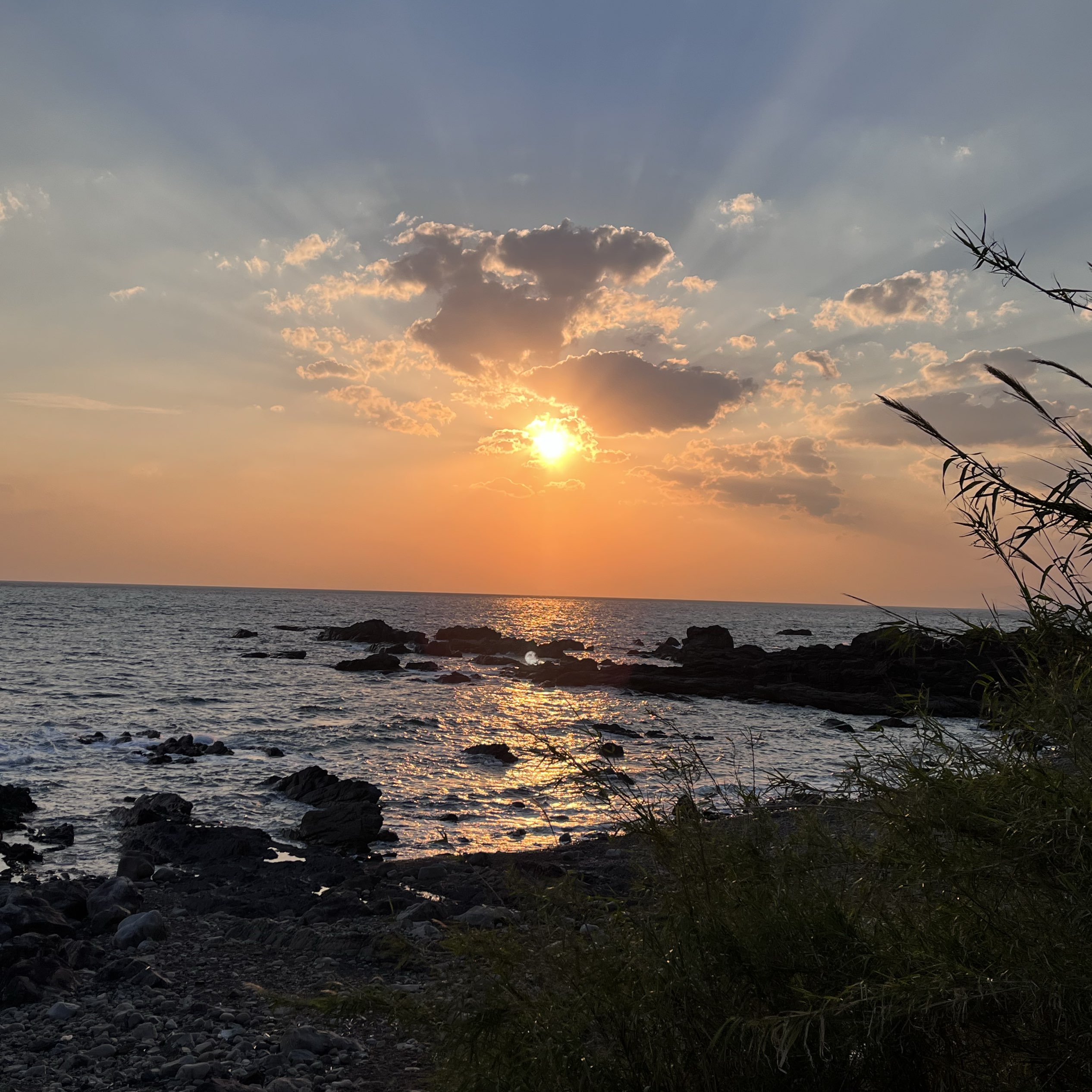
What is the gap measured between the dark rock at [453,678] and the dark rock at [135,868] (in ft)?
108

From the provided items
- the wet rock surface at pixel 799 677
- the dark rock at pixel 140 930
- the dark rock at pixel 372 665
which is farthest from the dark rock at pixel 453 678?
the dark rock at pixel 140 930

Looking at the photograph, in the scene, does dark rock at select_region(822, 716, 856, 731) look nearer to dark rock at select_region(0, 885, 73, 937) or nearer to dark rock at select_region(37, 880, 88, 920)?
dark rock at select_region(37, 880, 88, 920)

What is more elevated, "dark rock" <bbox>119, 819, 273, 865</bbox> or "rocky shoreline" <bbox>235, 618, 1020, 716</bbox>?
"rocky shoreline" <bbox>235, 618, 1020, 716</bbox>

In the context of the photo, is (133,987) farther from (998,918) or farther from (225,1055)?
(998,918)

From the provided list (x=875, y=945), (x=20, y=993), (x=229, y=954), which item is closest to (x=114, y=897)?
(x=229, y=954)

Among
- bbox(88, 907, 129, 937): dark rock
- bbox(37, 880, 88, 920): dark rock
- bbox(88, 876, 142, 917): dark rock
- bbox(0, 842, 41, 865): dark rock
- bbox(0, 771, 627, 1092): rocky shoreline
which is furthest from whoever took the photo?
bbox(0, 842, 41, 865): dark rock

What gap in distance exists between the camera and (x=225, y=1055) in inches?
269

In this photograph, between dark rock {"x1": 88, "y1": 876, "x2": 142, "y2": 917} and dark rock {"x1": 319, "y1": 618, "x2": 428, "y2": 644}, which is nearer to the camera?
dark rock {"x1": 88, "y1": 876, "x2": 142, "y2": 917}

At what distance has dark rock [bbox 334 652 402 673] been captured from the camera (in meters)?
50.2

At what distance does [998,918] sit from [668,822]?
1.68 m

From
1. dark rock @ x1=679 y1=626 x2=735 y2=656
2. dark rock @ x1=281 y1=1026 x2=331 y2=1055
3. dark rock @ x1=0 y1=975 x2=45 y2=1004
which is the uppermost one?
dark rock @ x1=679 y1=626 x2=735 y2=656

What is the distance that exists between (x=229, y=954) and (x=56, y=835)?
7546 mm

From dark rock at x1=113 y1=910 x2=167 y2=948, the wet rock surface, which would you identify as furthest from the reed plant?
the wet rock surface

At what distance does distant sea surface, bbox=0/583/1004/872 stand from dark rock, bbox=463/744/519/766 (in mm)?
457
